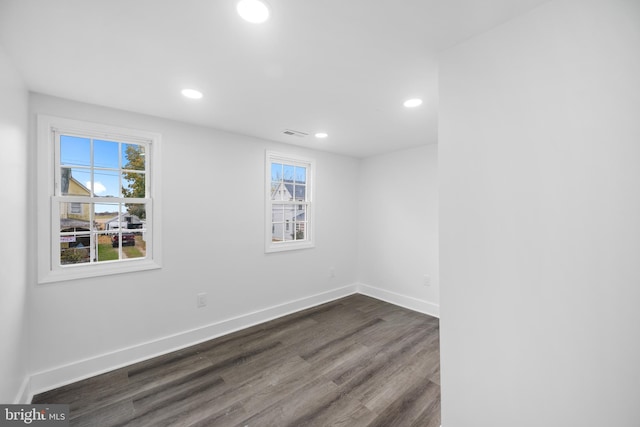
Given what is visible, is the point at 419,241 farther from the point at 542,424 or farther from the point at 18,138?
the point at 18,138

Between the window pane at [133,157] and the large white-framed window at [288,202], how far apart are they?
1373 mm

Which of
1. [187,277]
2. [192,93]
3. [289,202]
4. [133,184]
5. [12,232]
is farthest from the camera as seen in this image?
[289,202]

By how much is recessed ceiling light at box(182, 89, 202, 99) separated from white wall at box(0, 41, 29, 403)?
3.11 ft

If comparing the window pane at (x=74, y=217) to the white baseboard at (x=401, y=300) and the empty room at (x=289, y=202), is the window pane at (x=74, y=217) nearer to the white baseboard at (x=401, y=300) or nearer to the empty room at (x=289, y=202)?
the empty room at (x=289, y=202)

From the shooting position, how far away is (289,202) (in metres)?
3.78

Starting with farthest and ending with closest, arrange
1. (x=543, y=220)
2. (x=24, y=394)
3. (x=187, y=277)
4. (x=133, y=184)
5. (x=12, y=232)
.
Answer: (x=187, y=277) < (x=133, y=184) < (x=24, y=394) < (x=12, y=232) < (x=543, y=220)

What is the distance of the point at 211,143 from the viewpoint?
117 inches

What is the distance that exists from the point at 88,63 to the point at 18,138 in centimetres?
73

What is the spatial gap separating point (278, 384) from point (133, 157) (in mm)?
2530

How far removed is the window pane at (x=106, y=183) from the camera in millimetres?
2355

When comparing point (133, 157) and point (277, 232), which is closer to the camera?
point (133, 157)

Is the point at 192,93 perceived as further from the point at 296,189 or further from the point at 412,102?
the point at 296,189

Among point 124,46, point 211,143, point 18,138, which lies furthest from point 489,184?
point 18,138

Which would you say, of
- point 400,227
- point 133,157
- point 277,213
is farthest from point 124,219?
point 400,227
